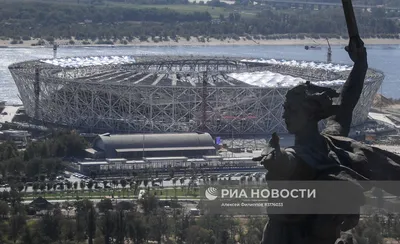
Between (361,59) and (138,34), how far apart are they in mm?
54725

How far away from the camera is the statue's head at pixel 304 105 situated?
3494mm

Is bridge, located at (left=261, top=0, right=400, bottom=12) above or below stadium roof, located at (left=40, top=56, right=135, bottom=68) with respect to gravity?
below

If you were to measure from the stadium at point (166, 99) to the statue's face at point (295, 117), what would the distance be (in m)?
22.5

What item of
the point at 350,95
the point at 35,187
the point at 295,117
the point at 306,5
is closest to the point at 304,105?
the point at 295,117

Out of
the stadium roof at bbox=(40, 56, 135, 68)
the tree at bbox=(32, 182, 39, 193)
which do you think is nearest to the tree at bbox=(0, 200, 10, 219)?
the tree at bbox=(32, 182, 39, 193)

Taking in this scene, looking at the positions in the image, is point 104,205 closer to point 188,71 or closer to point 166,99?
point 166,99

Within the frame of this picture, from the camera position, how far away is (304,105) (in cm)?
350

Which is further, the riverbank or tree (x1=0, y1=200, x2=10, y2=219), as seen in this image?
the riverbank

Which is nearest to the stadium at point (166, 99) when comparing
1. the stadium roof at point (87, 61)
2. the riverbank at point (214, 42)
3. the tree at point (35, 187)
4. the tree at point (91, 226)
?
the stadium roof at point (87, 61)

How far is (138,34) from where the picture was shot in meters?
58.2

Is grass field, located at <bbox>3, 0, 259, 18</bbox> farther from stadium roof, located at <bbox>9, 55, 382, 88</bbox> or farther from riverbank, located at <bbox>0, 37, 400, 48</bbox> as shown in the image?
stadium roof, located at <bbox>9, 55, 382, 88</bbox>

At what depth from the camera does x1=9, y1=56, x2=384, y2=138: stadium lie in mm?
27391

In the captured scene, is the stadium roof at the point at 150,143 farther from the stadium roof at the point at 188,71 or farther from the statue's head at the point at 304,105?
the statue's head at the point at 304,105

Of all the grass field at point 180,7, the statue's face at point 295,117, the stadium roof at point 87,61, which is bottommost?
the grass field at point 180,7
